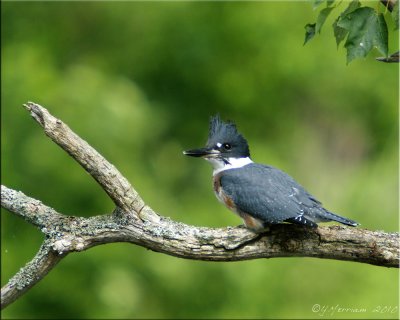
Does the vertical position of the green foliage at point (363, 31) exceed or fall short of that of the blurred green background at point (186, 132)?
it falls short

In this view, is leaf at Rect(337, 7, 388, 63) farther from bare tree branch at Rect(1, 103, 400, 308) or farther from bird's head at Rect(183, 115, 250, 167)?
bird's head at Rect(183, 115, 250, 167)

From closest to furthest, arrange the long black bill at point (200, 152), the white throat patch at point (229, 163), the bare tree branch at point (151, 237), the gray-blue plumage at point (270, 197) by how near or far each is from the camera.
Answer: the bare tree branch at point (151, 237)
the gray-blue plumage at point (270, 197)
the long black bill at point (200, 152)
the white throat patch at point (229, 163)

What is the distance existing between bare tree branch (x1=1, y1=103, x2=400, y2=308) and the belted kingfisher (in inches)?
3.4

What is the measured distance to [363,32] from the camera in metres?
3.18

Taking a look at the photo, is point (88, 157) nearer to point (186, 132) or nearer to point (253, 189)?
point (253, 189)

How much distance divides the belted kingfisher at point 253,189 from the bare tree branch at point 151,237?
87 mm

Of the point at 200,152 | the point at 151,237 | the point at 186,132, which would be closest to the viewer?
the point at 151,237

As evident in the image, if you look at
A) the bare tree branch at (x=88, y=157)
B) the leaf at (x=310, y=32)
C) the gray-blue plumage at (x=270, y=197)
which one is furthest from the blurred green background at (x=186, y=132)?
the leaf at (x=310, y=32)

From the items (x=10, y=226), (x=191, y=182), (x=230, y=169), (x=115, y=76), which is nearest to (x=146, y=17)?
(x=115, y=76)

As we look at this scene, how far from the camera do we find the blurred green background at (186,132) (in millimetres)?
6953

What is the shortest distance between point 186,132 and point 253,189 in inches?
202

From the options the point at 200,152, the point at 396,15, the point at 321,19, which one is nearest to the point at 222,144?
the point at 200,152

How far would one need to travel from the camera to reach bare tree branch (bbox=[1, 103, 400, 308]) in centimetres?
371

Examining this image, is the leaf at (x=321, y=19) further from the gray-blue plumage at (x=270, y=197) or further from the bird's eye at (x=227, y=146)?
the bird's eye at (x=227, y=146)
